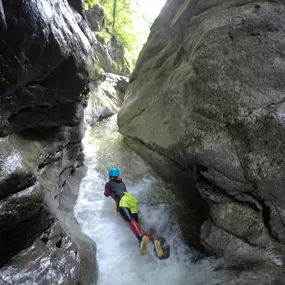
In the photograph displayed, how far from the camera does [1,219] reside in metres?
3.71

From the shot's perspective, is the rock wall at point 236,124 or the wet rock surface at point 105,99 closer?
the rock wall at point 236,124

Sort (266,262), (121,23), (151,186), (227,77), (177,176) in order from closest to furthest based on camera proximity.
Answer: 1. (266,262)
2. (227,77)
3. (177,176)
4. (151,186)
5. (121,23)

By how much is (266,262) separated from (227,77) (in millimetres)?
3679

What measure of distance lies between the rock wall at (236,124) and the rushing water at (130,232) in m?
0.74

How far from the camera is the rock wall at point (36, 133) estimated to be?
154 inches

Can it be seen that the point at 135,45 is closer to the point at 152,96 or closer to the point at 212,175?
the point at 152,96

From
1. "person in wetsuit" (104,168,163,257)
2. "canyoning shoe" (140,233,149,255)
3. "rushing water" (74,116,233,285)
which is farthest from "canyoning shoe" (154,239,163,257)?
"rushing water" (74,116,233,285)

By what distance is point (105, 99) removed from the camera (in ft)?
55.5

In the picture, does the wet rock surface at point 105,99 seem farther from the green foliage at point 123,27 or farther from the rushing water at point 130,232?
the green foliage at point 123,27

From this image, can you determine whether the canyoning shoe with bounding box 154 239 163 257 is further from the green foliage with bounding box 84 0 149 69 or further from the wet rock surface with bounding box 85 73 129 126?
the green foliage with bounding box 84 0 149 69

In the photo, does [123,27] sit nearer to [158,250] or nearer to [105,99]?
[105,99]

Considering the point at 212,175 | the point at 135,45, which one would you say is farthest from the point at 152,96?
the point at 135,45

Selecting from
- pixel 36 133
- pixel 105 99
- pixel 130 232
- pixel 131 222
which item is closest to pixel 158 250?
pixel 131 222

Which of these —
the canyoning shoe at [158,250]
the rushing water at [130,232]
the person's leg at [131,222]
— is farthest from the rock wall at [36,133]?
the canyoning shoe at [158,250]
